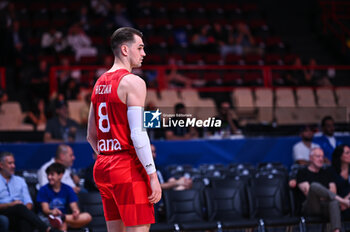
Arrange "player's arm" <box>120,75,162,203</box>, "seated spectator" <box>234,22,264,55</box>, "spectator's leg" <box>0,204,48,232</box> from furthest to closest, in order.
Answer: "seated spectator" <box>234,22,264,55</box>
"spectator's leg" <box>0,204,48,232</box>
"player's arm" <box>120,75,162,203</box>

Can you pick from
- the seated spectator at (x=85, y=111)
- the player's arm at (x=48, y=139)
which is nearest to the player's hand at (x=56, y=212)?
the player's arm at (x=48, y=139)

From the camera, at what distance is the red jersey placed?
3.58 meters

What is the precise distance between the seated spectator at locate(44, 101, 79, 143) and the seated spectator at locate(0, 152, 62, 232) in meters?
2.62

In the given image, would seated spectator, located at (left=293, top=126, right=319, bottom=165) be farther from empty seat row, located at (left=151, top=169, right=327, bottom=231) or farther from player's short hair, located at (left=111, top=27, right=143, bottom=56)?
player's short hair, located at (left=111, top=27, right=143, bottom=56)

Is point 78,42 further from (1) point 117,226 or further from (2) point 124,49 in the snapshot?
(1) point 117,226

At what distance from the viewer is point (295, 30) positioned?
58.9ft

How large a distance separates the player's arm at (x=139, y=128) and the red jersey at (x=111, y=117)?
0.24ft

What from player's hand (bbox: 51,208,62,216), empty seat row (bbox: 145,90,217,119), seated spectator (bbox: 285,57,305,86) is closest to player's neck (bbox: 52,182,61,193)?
player's hand (bbox: 51,208,62,216)

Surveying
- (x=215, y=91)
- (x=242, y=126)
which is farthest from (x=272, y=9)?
(x=242, y=126)

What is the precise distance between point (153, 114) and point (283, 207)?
173 inches

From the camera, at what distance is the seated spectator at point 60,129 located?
31.7 ft

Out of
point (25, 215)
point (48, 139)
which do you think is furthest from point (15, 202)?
point (48, 139)

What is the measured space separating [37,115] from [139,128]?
8452 millimetres

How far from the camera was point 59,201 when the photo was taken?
6.91 metres
